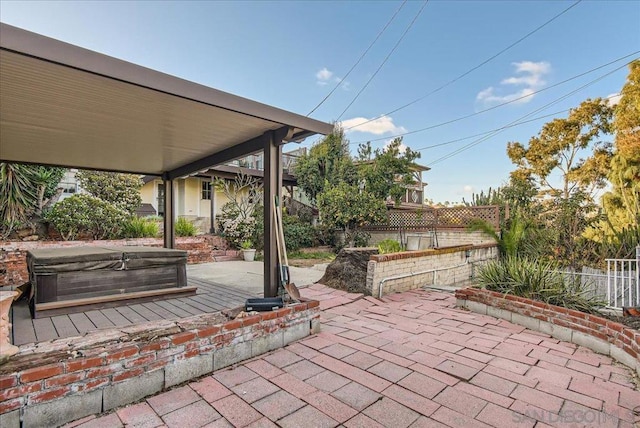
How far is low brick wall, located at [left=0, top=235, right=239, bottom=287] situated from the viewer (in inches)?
242

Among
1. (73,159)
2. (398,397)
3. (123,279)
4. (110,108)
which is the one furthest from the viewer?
(73,159)

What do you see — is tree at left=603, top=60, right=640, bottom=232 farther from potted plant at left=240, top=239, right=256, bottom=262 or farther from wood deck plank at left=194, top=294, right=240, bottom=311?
potted plant at left=240, top=239, right=256, bottom=262

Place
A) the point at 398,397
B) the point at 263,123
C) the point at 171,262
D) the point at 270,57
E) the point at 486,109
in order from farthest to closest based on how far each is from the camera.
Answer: the point at 486,109 < the point at 270,57 < the point at 171,262 < the point at 263,123 < the point at 398,397

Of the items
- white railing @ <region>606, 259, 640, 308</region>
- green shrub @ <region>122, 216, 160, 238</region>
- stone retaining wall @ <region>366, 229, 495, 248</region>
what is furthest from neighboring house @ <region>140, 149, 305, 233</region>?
white railing @ <region>606, 259, 640, 308</region>

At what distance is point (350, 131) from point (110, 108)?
1249cm

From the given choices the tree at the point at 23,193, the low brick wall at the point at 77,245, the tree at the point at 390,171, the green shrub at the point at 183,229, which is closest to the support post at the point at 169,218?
the low brick wall at the point at 77,245

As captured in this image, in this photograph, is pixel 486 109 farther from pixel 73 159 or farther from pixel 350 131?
pixel 73 159

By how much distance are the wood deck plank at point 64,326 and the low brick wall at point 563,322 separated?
484 centimetres

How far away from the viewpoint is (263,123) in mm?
3465

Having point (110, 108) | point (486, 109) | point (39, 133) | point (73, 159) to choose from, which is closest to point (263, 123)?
point (110, 108)

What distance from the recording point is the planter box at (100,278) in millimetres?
3256

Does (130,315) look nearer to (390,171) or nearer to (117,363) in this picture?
(117,363)

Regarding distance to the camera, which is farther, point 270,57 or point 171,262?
point 270,57

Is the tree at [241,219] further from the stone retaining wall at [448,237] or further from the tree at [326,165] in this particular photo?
the stone retaining wall at [448,237]
